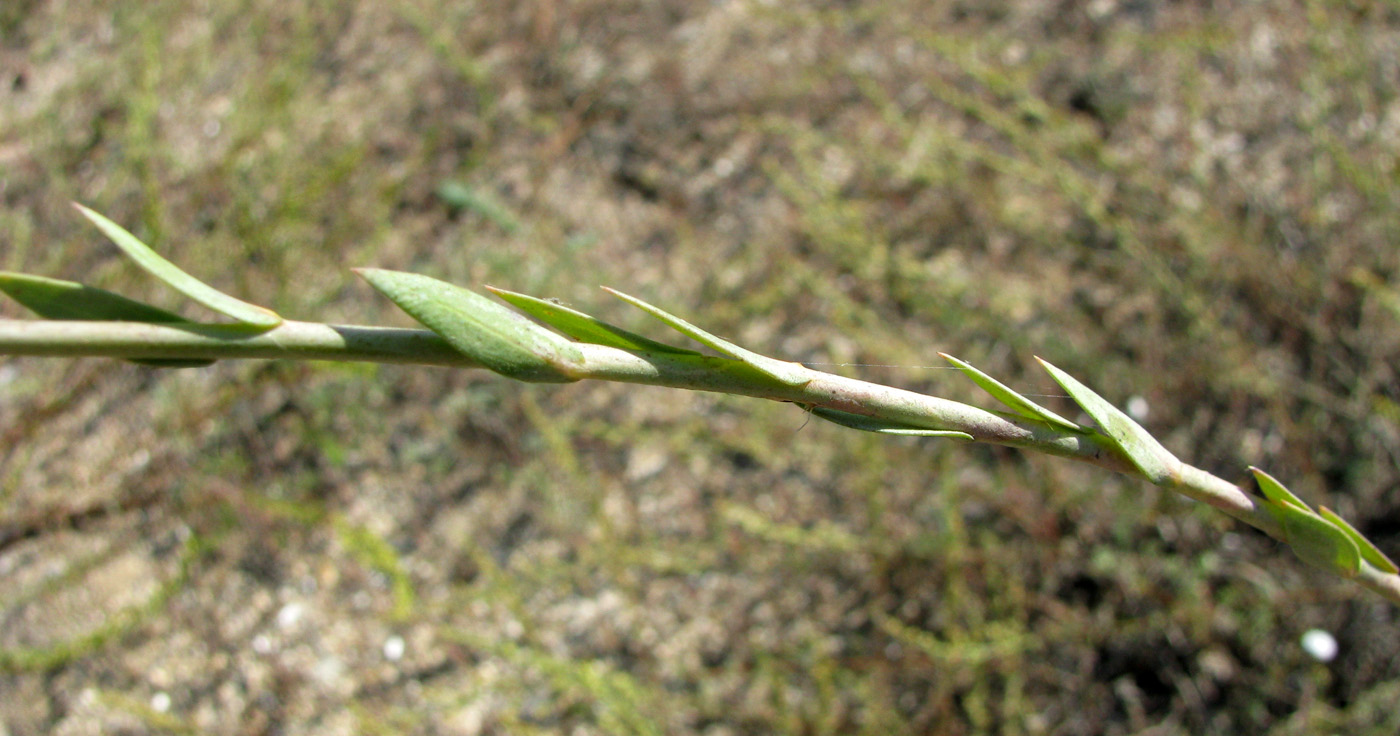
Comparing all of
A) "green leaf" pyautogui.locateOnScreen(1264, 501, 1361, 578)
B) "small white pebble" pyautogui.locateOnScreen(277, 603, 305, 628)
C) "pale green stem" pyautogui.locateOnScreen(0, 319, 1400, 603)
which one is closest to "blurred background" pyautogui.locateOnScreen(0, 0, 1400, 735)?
"small white pebble" pyautogui.locateOnScreen(277, 603, 305, 628)

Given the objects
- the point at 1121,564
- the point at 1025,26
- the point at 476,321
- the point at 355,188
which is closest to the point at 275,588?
the point at 355,188

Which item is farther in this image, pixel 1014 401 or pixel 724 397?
pixel 724 397

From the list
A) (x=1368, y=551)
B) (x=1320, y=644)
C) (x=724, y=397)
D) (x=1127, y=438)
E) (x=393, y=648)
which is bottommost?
(x=393, y=648)

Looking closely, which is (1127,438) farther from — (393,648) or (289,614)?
(289,614)

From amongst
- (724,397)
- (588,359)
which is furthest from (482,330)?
(724,397)

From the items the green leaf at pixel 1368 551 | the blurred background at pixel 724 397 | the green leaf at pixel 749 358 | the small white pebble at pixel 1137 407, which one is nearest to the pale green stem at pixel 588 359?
the green leaf at pixel 749 358

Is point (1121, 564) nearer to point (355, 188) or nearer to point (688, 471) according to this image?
point (688, 471)
